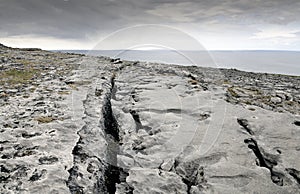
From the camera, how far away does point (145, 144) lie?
46.1 ft

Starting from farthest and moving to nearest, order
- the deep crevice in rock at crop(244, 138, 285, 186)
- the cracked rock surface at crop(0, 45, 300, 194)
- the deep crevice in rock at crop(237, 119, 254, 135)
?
1. the deep crevice in rock at crop(237, 119, 254, 135)
2. the deep crevice in rock at crop(244, 138, 285, 186)
3. the cracked rock surface at crop(0, 45, 300, 194)

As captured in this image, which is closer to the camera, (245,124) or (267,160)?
(267,160)

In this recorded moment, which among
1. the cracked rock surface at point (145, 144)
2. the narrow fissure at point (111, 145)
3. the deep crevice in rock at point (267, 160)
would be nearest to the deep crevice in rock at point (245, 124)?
the cracked rock surface at point (145, 144)

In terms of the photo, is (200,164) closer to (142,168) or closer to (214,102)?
(142,168)

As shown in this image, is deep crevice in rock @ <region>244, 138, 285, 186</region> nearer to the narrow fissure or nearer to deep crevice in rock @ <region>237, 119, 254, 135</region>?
deep crevice in rock @ <region>237, 119, 254, 135</region>

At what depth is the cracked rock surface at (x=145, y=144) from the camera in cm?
1059

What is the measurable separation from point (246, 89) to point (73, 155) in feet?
72.2

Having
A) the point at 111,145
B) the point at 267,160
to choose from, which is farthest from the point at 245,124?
the point at 111,145

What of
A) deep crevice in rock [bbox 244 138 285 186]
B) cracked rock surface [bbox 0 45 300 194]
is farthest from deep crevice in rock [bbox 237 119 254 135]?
deep crevice in rock [bbox 244 138 285 186]

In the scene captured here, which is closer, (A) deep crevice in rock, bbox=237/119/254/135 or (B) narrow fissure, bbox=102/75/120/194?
(B) narrow fissure, bbox=102/75/120/194

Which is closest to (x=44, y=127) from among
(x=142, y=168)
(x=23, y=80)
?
(x=142, y=168)

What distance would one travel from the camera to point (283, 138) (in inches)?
548

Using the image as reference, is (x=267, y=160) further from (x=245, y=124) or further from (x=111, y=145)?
(x=111, y=145)

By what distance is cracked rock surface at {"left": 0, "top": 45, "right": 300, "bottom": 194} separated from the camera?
1059 centimetres
